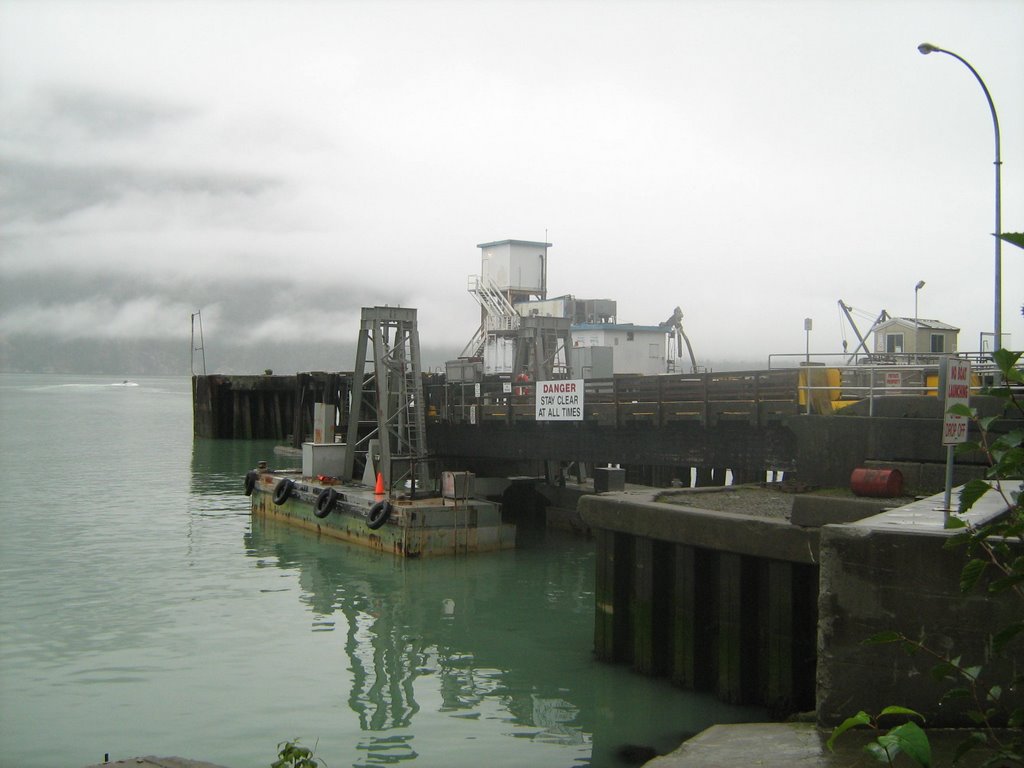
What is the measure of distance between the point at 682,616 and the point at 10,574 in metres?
19.4

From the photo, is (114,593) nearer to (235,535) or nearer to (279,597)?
(279,597)

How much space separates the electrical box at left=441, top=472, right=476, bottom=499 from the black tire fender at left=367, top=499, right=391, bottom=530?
1.67m

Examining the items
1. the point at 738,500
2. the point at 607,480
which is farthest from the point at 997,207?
the point at 607,480

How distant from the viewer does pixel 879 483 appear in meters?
14.0

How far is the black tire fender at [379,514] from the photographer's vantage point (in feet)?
88.1

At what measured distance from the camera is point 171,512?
3872 cm

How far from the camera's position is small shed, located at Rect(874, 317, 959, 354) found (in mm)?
40562

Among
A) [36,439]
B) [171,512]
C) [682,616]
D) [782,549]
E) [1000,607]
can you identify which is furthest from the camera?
[36,439]

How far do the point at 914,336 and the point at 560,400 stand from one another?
70.6 feet

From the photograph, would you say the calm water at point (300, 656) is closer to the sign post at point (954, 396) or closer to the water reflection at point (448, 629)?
the water reflection at point (448, 629)

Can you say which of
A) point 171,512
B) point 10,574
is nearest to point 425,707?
point 10,574

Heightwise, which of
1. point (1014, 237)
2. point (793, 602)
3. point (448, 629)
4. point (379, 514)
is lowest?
point (448, 629)

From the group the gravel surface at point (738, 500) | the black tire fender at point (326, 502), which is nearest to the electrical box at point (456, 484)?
the black tire fender at point (326, 502)

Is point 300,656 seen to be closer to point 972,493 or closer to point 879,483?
point 879,483
